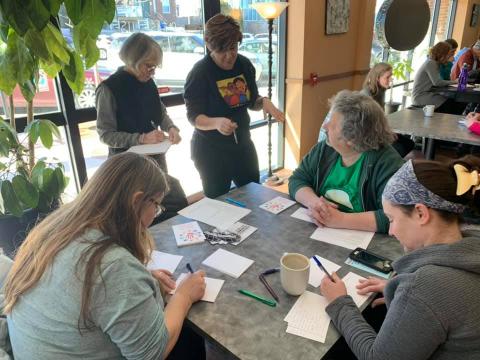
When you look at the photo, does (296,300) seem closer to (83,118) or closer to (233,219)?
(233,219)

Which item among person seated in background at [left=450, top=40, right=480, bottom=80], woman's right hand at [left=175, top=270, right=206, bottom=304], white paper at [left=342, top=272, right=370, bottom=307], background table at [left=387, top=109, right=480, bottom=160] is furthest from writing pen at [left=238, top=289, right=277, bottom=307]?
person seated in background at [left=450, top=40, right=480, bottom=80]

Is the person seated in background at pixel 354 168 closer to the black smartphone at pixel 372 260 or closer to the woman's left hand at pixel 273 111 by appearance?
the black smartphone at pixel 372 260

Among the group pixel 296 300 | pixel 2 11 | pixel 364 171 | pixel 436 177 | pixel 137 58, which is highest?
pixel 2 11

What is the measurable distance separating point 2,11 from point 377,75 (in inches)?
118

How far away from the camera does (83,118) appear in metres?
2.39

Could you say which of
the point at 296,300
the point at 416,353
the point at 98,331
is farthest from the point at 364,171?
the point at 98,331

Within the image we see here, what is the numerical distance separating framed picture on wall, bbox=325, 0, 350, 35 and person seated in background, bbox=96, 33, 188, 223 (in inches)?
96.7

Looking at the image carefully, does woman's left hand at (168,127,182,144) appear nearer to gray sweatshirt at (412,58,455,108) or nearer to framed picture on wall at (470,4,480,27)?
gray sweatshirt at (412,58,455,108)

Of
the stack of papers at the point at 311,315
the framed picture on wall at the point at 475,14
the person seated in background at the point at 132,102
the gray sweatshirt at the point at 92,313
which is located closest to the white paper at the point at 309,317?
the stack of papers at the point at 311,315

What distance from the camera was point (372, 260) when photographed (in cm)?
116

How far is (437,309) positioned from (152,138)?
1.52 m

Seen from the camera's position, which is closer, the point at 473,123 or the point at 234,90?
the point at 234,90

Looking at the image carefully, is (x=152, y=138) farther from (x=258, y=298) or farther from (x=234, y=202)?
(x=258, y=298)

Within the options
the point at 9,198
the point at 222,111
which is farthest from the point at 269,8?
the point at 9,198
